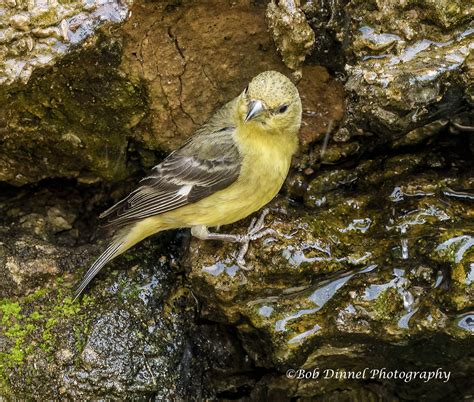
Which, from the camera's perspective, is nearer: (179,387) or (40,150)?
(179,387)

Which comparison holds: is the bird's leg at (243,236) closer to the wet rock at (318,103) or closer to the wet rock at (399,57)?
the wet rock at (318,103)

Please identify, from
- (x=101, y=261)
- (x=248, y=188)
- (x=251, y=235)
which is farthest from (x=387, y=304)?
(x=101, y=261)

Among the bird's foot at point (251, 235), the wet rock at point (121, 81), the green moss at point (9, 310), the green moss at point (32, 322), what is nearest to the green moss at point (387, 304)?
the bird's foot at point (251, 235)

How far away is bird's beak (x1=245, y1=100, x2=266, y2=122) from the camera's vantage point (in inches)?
174

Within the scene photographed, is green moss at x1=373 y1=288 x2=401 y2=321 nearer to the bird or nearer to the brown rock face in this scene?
the bird

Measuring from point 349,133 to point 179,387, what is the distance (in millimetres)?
2149

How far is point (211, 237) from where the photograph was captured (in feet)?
15.6

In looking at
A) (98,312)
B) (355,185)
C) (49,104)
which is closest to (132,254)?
(98,312)

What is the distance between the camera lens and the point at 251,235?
4684mm

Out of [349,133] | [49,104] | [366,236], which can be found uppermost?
[49,104]

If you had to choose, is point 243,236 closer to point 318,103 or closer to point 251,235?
point 251,235

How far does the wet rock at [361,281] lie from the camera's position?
14.1 feet

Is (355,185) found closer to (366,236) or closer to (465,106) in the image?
(366,236)

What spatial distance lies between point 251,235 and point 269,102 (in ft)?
3.00
